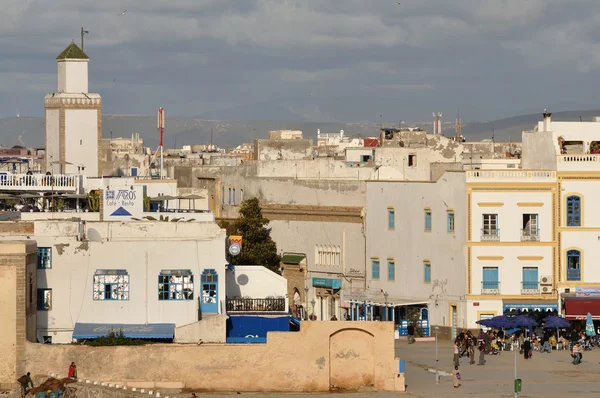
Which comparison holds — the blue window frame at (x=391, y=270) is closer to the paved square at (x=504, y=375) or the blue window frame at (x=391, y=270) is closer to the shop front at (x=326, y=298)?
the shop front at (x=326, y=298)

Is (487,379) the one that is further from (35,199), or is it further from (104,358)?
(35,199)

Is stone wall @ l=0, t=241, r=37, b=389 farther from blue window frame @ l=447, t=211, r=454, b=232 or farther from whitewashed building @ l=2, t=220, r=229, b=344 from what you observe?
blue window frame @ l=447, t=211, r=454, b=232

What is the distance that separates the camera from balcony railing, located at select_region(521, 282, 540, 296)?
6462 cm

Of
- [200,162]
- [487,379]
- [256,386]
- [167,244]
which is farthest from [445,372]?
[200,162]

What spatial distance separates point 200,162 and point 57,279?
5751 cm

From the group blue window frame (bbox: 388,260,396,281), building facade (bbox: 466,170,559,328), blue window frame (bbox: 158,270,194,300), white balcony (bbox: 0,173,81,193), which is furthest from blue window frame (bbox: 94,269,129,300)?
blue window frame (bbox: 388,260,396,281)

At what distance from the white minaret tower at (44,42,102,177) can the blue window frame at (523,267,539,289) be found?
18.9 m

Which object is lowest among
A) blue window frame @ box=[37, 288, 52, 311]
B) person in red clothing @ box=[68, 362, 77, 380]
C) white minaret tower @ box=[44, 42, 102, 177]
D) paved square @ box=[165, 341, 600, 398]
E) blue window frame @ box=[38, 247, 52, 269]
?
paved square @ box=[165, 341, 600, 398]

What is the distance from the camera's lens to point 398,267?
68438 mm

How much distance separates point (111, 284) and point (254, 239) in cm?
2312

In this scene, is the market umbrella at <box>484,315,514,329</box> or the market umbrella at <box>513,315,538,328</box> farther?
the market umbrella at <box>484,315,514,329</box>

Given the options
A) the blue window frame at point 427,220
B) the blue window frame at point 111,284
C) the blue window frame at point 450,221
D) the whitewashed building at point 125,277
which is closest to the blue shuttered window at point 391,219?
the blue window frame at point 427,220

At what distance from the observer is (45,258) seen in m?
52.2

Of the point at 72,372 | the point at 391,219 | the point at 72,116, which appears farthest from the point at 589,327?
the point at 72,372
